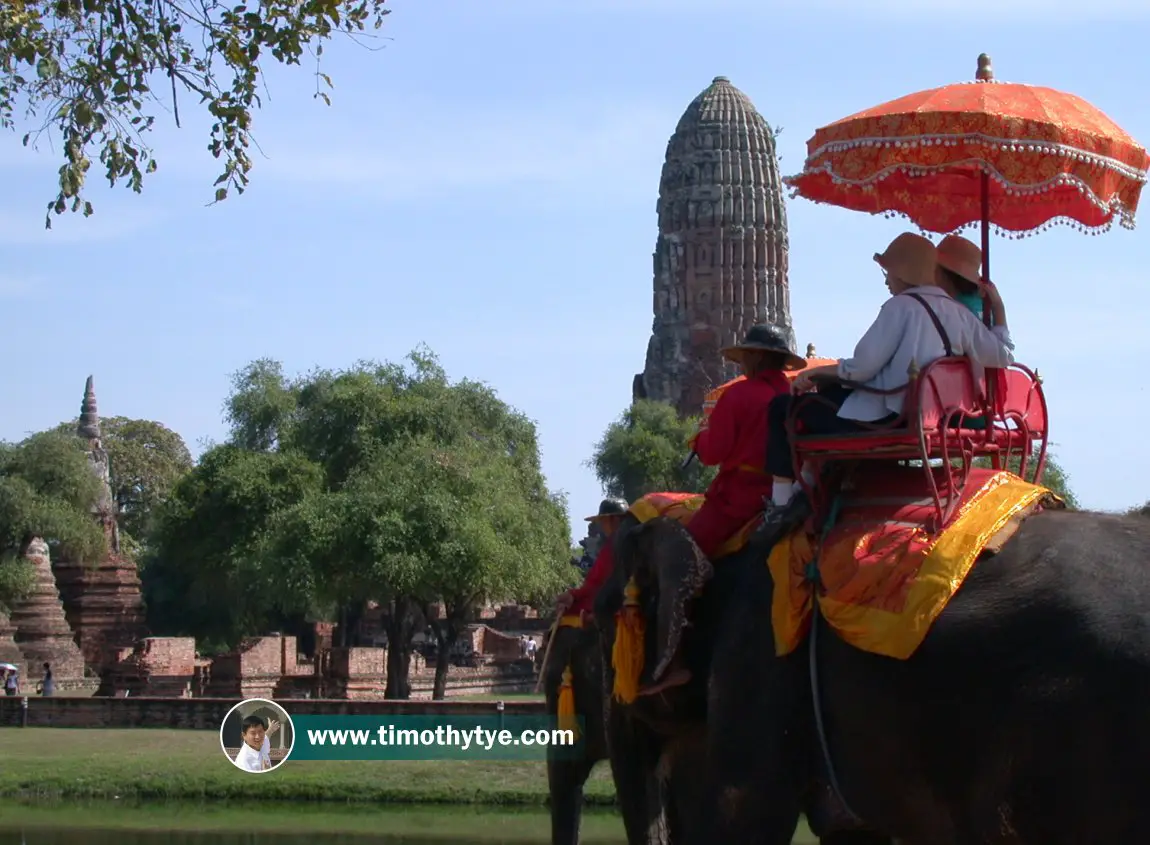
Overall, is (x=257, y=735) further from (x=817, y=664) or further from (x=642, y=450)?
(x=642, y=450)

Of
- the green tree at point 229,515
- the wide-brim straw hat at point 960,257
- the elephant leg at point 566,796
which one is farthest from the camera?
the green tree at point 229,515

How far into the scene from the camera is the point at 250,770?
2086 cm

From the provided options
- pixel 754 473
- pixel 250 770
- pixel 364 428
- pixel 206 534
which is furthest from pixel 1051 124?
pixel 206 534

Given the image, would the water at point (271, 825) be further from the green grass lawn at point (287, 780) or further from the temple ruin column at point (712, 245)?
the temple ruin column at point (712, 245)

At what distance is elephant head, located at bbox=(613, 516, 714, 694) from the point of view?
18.2ft

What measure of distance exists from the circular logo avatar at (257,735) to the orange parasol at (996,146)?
1646cm

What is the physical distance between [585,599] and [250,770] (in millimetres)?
12111

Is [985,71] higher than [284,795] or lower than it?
higher

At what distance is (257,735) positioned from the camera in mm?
22094

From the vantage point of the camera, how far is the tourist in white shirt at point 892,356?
5141 millimetres

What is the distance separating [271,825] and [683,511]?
43.0 ft

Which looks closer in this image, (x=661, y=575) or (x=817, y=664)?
(x=817, y=664)

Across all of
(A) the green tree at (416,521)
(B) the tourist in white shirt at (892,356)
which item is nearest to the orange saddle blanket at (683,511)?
(B) the tourist in white shirt at (892,356)

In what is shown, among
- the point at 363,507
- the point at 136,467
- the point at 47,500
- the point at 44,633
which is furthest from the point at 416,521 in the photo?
the point at 136,467
